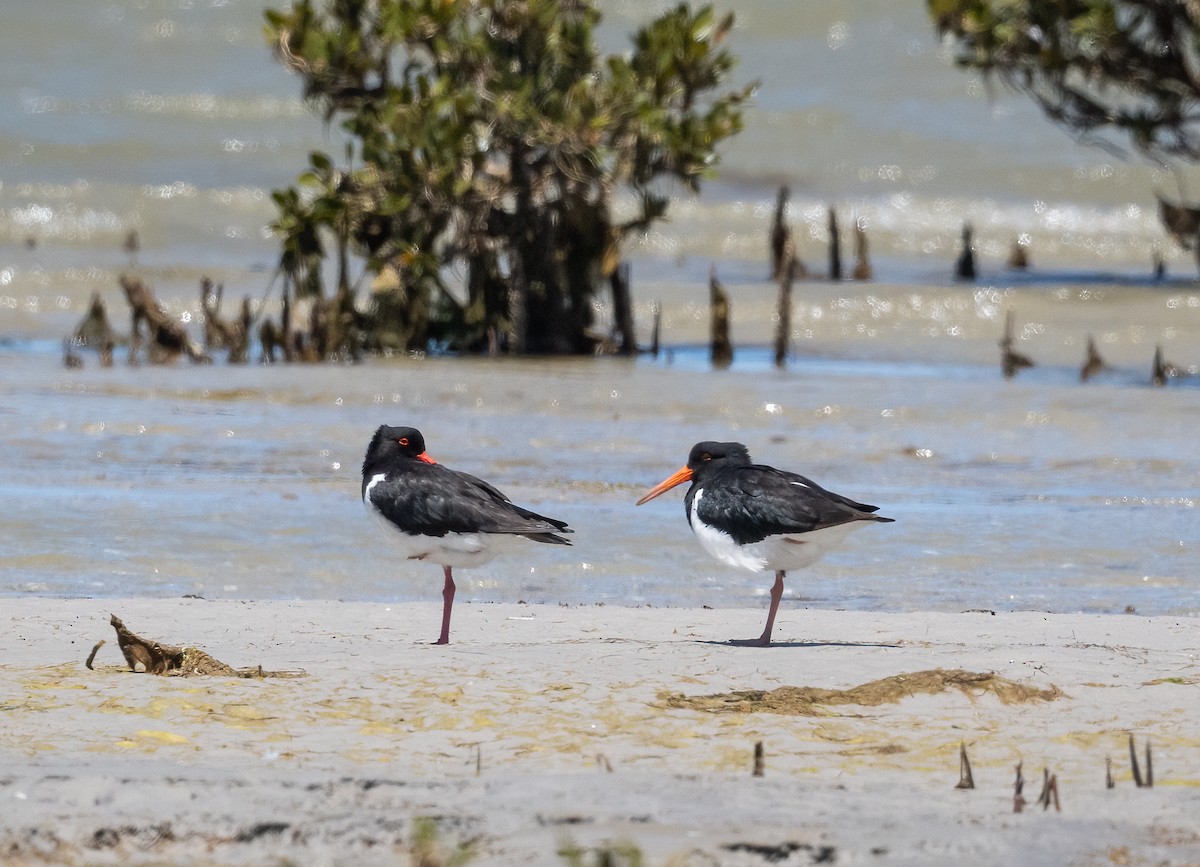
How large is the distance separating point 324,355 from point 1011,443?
9035 millimetres

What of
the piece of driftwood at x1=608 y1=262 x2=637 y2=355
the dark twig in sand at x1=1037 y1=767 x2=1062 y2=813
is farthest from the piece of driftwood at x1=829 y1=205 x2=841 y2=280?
the dark twig in sand at x1=1037 y1=767 x2=1062 y2=813

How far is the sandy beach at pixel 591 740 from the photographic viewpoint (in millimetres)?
4586

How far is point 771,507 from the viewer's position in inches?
295

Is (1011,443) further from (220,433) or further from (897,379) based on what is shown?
(220,433)

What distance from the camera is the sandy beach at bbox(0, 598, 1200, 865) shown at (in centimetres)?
459

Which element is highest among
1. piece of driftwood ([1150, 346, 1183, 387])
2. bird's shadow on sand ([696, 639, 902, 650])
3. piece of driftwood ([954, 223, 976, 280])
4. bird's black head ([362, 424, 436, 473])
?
piece of driftwood ([954, 223, 976, 280])

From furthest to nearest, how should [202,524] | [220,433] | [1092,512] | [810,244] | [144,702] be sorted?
[810,244], [220,433], [1092,512], [202,524], [144,702]

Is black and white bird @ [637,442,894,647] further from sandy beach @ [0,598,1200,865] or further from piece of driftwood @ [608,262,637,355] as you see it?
piece of driftwood @ [608,262,637,355]

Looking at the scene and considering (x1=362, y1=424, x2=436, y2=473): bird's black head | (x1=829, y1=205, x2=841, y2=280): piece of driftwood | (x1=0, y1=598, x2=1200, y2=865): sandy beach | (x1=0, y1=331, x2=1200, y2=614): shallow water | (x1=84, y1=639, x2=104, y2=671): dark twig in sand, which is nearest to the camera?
(x1=0, y1=598, x2=1200, y2=865): sandy beach

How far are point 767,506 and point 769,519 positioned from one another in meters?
0.06

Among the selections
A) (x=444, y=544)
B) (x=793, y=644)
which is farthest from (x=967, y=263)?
(x=444, y=544)

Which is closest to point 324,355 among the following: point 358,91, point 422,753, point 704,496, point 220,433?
point 358,91

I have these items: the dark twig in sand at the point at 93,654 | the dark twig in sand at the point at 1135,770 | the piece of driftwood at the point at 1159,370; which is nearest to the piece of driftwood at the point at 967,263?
the piece of driftwood at the point at 1159,370

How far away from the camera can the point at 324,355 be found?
21.9 m
